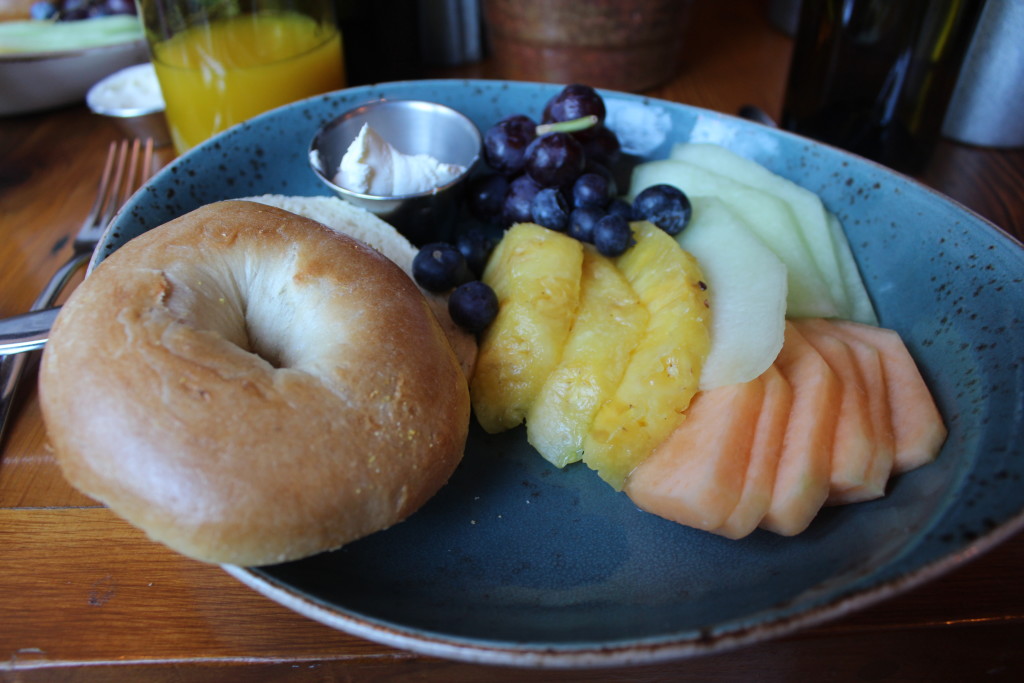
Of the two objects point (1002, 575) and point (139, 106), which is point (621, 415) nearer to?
point (1002, 575)

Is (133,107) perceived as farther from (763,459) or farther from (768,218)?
(763,459)

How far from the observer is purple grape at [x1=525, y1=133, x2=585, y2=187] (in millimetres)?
1262

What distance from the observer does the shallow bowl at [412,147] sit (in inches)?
50.8

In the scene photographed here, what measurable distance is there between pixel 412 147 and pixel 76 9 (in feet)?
5.01

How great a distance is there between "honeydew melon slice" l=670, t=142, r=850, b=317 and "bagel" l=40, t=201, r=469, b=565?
0.74 meters

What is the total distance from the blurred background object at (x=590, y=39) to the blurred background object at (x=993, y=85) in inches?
30.1

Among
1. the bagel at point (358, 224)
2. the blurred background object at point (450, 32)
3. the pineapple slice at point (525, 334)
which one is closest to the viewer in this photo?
the pineapple slice at point (525, 334)

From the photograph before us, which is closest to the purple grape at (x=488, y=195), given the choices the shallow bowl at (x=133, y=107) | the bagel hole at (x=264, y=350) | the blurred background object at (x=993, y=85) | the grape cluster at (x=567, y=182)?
the grape cluster at (x=567, y=182)

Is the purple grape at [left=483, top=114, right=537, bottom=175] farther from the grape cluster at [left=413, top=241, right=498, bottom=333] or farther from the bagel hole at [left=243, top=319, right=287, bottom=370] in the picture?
the bagel hole at [left=243, top=319, right=287, bottom=370]

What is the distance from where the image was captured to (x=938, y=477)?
2.81 ft

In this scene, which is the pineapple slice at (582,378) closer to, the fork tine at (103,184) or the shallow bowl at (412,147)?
the shallow bowl at (412,147)

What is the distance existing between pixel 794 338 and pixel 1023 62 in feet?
3.77

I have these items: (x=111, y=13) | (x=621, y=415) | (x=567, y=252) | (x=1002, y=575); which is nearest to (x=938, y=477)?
(x=1002, y=575)

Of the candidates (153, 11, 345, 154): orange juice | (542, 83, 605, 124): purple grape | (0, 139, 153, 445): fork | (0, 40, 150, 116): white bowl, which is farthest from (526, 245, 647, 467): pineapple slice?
(0, 40, 150, 116): white bowl
